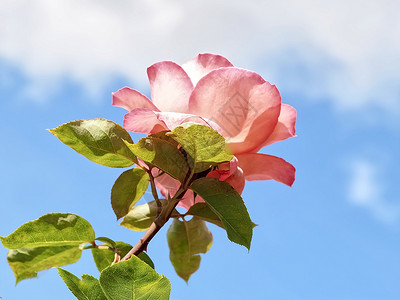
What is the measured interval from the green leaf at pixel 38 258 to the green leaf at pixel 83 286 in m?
0.23

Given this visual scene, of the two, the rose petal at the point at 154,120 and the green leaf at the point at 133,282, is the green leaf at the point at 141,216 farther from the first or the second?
the green leaf at the point at 133,282

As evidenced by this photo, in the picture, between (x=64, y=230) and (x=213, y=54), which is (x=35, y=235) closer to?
(x=64, y=230)

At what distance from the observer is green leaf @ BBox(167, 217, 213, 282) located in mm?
940

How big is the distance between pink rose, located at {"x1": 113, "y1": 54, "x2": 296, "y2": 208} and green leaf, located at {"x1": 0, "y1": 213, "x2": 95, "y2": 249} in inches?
6.8

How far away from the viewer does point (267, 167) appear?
0.85 m

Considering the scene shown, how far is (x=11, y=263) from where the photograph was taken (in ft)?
2.74

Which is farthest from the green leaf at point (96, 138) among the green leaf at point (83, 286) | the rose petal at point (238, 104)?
the green leaf at point (83, 286)

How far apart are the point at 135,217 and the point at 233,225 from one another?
24 centimetres

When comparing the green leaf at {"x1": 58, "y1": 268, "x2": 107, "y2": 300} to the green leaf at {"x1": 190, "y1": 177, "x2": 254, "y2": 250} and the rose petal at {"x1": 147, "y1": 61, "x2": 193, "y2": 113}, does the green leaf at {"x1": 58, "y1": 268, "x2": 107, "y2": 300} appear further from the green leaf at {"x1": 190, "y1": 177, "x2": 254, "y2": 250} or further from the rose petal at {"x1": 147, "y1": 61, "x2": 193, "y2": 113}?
the rose petal at {"x1": 147, "y1": 61, "x2": 193, "y2": 113}

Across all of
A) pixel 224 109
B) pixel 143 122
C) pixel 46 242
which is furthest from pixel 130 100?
pixel 46 242

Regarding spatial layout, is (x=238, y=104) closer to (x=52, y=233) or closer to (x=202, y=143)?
(x=202, y=143)

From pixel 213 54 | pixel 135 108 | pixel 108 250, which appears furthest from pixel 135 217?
pixel 213 54

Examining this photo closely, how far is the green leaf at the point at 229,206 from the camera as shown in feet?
2.38

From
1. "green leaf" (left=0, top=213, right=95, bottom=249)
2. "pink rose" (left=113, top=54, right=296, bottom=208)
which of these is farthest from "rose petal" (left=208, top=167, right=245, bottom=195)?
"green leaf" (left=0, top=213, right=95, bottom=249)
